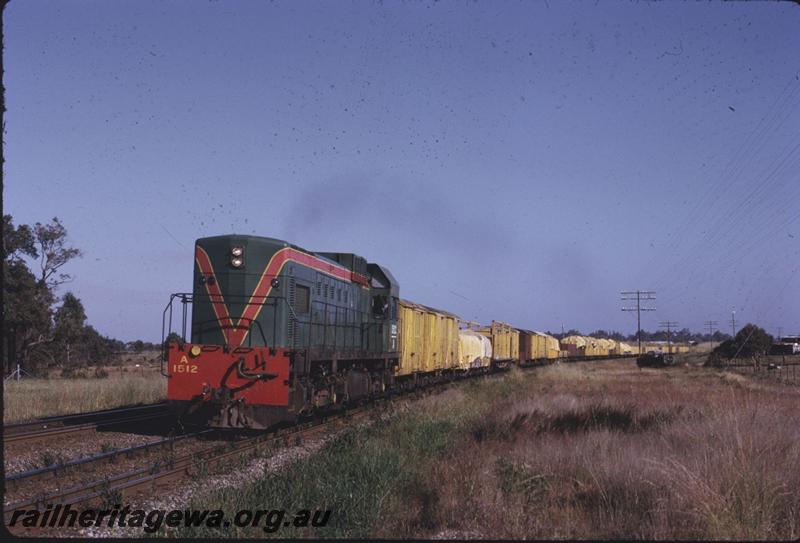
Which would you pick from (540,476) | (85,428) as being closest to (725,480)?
(540,476)

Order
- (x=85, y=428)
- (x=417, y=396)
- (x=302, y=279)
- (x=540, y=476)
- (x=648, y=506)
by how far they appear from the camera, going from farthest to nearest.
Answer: (x=417, y=396) → (x=302, y=279) → (x=85, y=428) → (x=540, y=476) → (x=648, y=506)

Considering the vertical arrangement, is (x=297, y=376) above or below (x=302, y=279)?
below

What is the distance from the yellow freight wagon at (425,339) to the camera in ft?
79.5

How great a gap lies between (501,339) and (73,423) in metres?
34.1

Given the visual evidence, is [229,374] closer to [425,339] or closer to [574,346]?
[425,339]

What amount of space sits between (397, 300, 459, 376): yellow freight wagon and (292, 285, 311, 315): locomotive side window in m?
8.20

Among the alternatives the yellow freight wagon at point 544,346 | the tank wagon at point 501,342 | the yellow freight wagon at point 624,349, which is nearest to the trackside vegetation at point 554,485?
the tank wagon at point 501,342

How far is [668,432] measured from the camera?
11398 mm

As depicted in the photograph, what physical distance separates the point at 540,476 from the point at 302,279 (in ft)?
25.2

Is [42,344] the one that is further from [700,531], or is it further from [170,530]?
[700,531]

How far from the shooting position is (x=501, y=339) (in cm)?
4609

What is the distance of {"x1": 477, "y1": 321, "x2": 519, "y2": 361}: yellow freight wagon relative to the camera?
44.4m

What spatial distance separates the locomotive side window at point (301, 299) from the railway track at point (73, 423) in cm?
319

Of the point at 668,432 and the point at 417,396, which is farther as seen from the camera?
the point at 417,396
